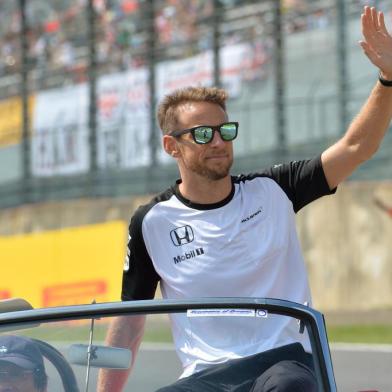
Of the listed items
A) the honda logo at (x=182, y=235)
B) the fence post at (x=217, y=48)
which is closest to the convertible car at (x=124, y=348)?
the honda logo at (x=182, y=235)

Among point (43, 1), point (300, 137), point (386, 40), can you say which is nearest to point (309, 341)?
point (386, 40)

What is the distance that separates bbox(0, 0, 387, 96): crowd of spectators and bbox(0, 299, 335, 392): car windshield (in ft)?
34.2

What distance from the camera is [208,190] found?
4.53 m

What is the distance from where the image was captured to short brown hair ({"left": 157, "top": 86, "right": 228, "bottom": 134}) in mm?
4562

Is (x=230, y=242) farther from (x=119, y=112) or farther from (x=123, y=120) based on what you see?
(x=119, y=112)

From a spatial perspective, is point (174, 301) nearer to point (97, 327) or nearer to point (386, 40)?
point (97, 327)

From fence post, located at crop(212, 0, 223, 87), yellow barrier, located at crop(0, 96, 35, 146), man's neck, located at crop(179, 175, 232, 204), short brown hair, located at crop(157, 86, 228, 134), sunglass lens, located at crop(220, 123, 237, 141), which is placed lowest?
man's neck, located at crop(179, 175, 232, 204)

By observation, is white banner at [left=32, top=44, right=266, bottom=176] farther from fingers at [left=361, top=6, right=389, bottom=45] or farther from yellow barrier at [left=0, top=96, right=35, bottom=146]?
fingers at [left=361, top=6, right=389, bottom=45]

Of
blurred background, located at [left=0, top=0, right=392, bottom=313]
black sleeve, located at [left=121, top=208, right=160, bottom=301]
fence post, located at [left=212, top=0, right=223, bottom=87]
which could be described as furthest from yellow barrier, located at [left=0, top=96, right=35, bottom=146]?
black sleeve, located at [left=121, top=208, right=160, bottom=301]

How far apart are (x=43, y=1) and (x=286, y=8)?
14.8 feet

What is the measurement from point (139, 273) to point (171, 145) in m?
0.56

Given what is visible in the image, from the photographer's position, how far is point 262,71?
14477 millimetres

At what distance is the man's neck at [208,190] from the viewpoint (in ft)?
14.9

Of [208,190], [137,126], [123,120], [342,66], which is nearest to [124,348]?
[208,190]
